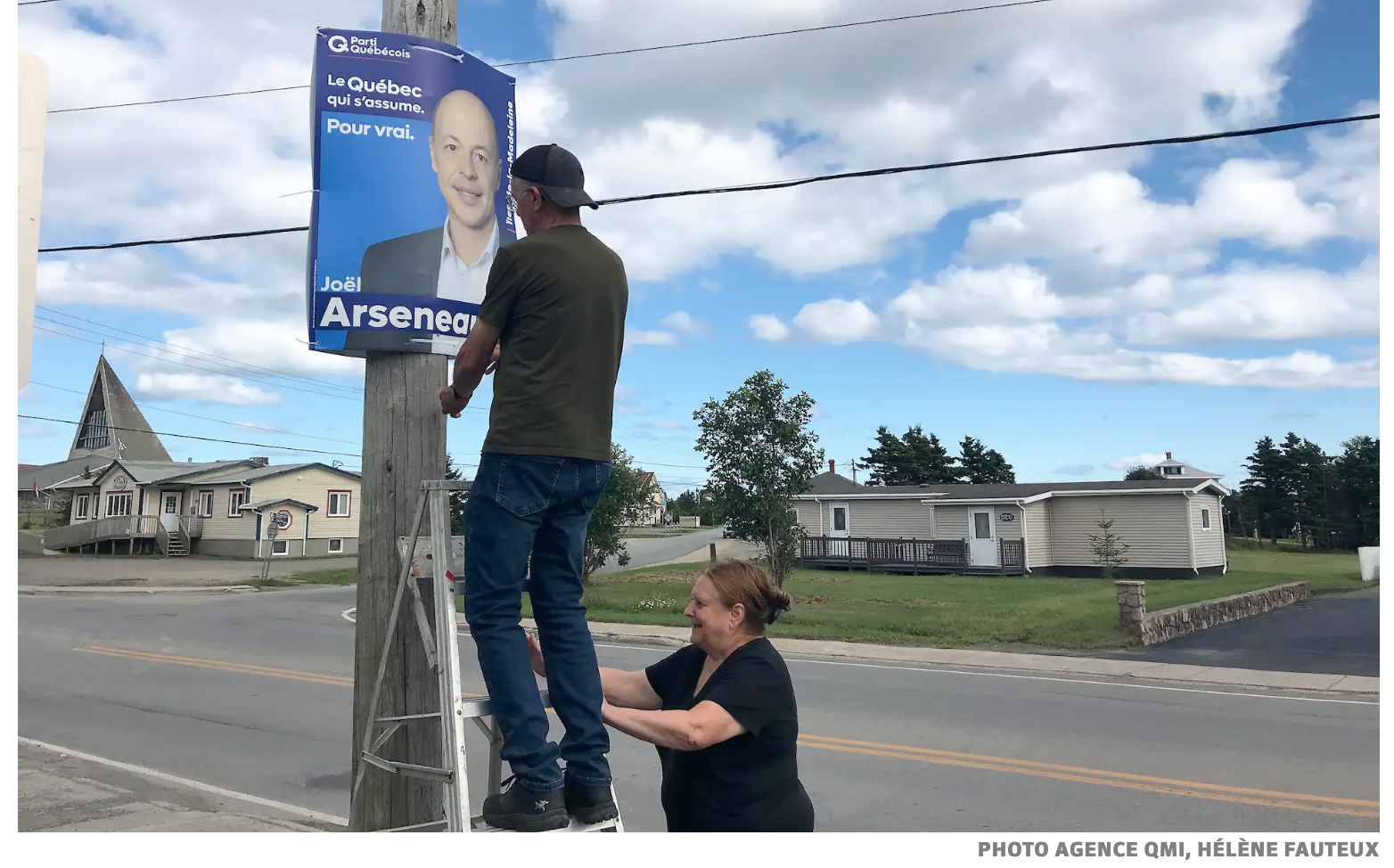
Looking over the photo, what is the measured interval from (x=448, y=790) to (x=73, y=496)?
5891 centimetres

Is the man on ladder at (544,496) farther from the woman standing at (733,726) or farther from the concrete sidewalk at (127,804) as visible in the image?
the concrete sidewalk at (127,804)

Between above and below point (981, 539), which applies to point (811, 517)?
above

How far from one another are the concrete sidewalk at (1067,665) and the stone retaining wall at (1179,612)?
69.9 inches

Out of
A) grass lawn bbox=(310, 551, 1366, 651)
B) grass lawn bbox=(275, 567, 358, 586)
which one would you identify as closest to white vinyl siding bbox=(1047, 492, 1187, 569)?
grass lawn bbox=(310, 551, 1366, 651)

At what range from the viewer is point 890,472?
275 ft

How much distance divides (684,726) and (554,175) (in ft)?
5.37

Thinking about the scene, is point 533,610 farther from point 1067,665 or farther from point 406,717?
point 1067,665

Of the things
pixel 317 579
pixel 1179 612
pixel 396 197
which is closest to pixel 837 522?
pixel 317 579

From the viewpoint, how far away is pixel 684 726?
263cm

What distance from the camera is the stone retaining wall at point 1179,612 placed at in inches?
606

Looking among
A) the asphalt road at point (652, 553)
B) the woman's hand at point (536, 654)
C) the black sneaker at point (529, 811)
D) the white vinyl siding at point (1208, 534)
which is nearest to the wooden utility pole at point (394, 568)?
the woman's hand at point (536, 654)
